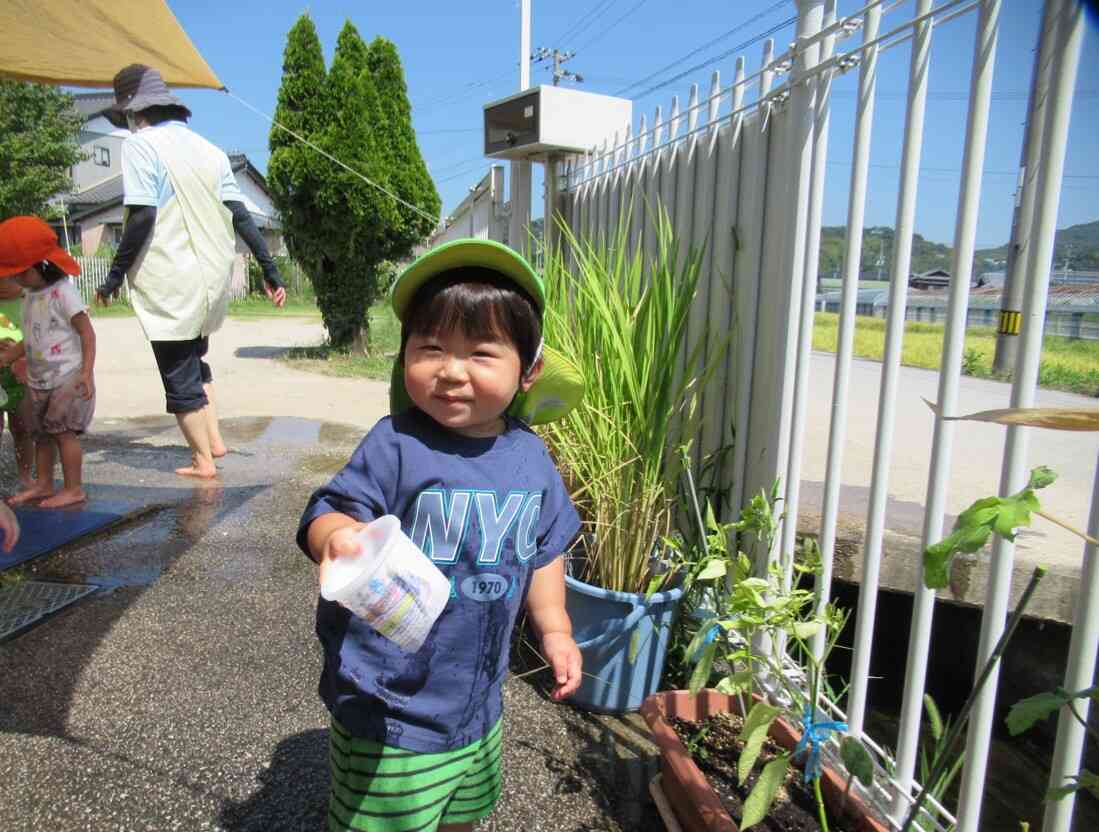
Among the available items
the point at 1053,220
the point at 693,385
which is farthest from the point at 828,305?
the point at 1053,220

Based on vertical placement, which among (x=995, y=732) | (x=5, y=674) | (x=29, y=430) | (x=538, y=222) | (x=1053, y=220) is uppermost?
(x=538, y=222)

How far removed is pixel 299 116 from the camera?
996cm

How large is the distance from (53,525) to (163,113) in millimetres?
2200

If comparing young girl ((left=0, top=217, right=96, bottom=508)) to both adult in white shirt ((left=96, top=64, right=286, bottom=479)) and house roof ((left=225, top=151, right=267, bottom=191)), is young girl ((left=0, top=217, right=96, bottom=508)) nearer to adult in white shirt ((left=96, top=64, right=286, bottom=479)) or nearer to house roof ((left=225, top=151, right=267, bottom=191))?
adult in white shirt ((left=96, top=64, right=286, bottom=479))

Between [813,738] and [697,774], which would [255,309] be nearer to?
[697,774]

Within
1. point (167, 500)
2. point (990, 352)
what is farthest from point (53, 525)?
point (990, 352)

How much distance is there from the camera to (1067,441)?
7012mm

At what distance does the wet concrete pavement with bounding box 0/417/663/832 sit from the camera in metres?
1.86

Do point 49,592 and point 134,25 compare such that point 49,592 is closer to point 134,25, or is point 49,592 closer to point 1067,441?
point 134,25

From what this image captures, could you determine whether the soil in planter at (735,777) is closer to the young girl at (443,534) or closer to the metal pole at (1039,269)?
the metal pole at (1039,269)

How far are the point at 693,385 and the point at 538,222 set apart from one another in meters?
3.10

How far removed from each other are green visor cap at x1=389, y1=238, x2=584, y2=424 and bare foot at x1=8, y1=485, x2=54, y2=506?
3209 millimetres

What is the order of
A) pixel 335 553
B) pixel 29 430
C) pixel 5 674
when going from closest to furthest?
pixel 335 553 → pixel 5 674 → pixel 29 430

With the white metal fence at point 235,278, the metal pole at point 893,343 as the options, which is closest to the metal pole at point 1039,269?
the metal pole at point 893,343
